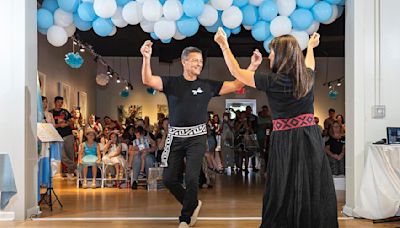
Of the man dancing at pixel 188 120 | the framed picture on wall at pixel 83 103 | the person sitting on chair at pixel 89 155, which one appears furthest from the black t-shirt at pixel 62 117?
the man dancing at pixel 188 120

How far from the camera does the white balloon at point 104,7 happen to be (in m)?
5.29

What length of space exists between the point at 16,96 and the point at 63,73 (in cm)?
746

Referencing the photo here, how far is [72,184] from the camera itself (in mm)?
9188

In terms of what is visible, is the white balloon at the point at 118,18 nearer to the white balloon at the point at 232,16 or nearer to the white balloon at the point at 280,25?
the white balloon at the point at 232,16

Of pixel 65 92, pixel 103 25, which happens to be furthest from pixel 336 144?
pixel 65 92

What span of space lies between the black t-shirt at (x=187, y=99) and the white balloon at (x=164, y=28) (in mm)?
1251

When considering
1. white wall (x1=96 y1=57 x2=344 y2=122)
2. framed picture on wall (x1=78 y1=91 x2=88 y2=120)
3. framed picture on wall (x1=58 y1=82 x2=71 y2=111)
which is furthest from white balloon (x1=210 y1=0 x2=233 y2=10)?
white wall (x1=96 y1=57 x2=344 y2=122)

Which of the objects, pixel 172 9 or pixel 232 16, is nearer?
pixel 172 9

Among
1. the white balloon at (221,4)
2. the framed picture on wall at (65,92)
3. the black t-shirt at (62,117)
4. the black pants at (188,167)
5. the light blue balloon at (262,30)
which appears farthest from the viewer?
the framed picture on wall at (65,92)

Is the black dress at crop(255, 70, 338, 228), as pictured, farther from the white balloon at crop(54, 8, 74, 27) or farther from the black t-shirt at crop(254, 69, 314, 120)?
the white balloon at crop(54, 8, 74, 27)

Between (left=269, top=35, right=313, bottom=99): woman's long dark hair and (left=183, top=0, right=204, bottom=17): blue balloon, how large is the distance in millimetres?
2411

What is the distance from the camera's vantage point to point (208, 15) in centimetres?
547

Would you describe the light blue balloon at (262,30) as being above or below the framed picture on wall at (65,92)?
above

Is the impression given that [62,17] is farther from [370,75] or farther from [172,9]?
[370,75]
